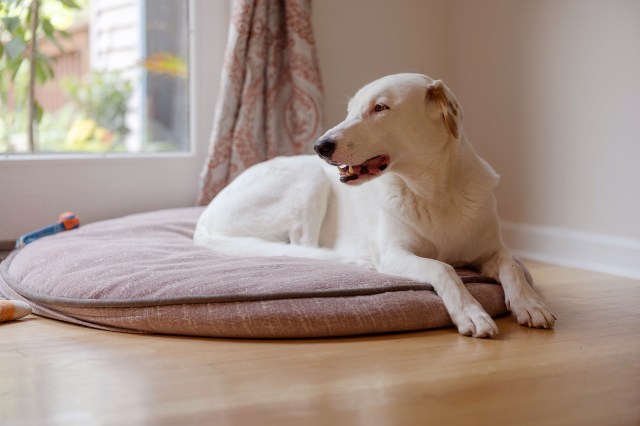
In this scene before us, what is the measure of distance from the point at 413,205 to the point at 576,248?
1284 mm

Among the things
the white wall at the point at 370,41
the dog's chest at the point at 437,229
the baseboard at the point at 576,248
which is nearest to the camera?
the dog's chest at the point at 437,229

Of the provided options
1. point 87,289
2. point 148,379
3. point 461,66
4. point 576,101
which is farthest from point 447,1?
point 148,379

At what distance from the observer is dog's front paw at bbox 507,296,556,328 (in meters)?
2.21

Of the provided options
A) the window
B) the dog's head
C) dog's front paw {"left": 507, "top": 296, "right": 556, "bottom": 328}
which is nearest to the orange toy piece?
the dog's head

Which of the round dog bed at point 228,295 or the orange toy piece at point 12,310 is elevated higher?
the round dog bed at point 228,295

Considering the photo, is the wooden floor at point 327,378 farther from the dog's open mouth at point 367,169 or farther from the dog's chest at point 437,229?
the dog's open mouth at point 367,169

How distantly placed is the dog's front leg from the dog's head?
29 cm

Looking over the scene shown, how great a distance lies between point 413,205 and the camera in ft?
8.07

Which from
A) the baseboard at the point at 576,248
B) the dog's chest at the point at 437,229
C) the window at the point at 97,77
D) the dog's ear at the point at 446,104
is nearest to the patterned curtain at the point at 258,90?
the window at the point at 97,77

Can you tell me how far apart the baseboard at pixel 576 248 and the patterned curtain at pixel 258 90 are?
3.68 ft

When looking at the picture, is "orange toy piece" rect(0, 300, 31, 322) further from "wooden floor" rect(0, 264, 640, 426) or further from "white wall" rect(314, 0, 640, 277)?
"white wall" rect(314, 0, 640, 277)

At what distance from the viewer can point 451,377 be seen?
176 cm

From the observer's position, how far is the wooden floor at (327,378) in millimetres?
1521

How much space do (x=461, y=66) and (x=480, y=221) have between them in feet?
6.52
